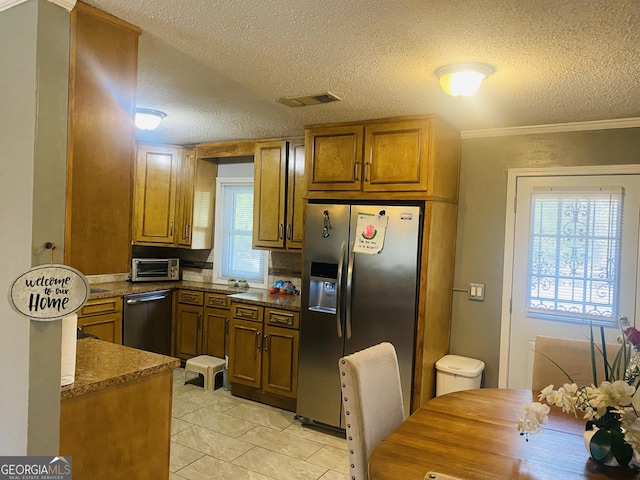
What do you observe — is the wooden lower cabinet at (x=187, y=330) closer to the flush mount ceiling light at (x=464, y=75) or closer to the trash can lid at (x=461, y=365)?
the trash can lid at (x=461, y=365)

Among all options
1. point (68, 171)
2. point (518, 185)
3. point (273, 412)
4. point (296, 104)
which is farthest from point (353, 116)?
point (273, 412)

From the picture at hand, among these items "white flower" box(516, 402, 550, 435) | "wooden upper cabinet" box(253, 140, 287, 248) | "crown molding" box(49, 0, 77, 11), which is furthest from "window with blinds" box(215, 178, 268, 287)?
"white flower" box(516, 402, 550, 435)

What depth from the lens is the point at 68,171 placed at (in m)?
1.63

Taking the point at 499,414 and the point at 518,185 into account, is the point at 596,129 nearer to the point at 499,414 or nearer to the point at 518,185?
the point at 518,185

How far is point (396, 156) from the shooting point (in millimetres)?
3156

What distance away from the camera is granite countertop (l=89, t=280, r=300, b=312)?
385 cm

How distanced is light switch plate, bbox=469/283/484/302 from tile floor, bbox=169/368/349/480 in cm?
145

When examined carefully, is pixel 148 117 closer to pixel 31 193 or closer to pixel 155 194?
pixel 155 194

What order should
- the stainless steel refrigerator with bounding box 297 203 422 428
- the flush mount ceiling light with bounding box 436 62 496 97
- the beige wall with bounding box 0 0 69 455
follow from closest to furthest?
the beige wall with bounding box 0 0 69 455
the flush mount ceiling light with bounding box 436 62 496 97
the stainless steel refrigerator with bounding box 297 203 422 428

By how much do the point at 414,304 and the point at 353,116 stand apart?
1.36 meters

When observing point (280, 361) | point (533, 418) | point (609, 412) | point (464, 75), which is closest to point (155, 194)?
point (280, 361)

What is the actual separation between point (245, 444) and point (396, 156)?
2.27 m

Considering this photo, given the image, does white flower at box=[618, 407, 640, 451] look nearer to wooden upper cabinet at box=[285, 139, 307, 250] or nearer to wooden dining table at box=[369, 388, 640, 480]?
wooden dining table at box=[369, 388, 640, 480]

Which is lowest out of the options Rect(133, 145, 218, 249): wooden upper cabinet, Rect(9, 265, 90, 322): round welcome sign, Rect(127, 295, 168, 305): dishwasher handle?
Rect(127, 295, 168, 305): dishwasher handle
